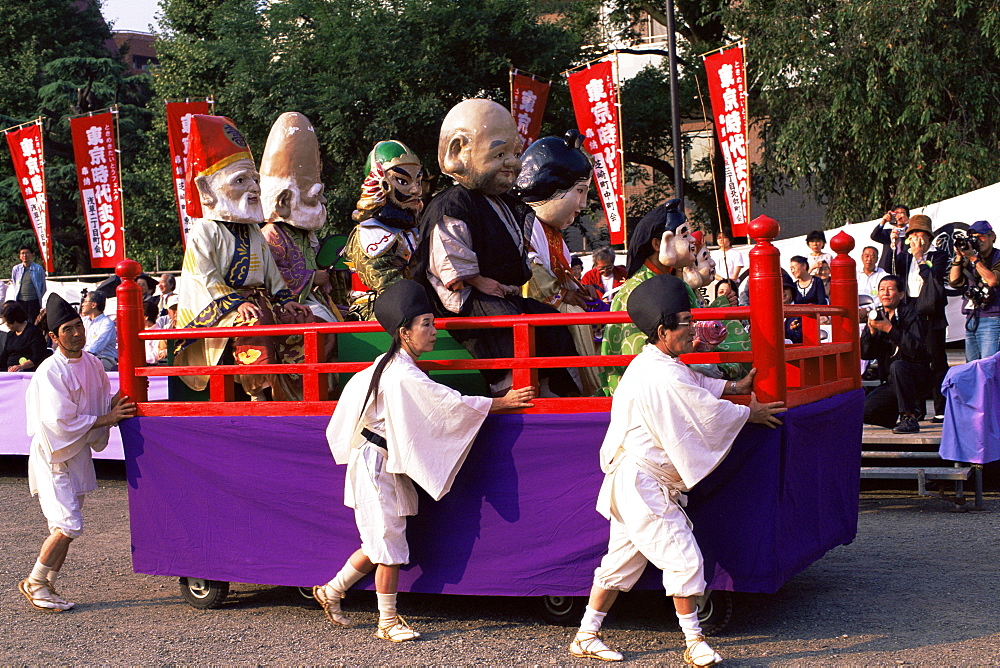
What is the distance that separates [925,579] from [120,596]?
3.92m

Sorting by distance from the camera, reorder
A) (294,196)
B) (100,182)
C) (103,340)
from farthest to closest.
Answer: (100,182)
(103,340)
(294,196)

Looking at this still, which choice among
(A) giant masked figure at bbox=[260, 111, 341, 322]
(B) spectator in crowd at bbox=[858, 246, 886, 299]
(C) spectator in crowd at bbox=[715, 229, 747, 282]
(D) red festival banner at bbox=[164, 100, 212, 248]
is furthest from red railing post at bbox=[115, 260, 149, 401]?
(D) red festival banner at bbox=[164, 100, 212, 248]

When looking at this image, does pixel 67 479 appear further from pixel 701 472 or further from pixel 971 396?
pixel 971 396

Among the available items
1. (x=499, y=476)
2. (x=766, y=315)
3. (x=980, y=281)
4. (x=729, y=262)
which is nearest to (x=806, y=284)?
(x=980, y=281)

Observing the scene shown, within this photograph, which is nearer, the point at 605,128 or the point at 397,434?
the point at 397,434

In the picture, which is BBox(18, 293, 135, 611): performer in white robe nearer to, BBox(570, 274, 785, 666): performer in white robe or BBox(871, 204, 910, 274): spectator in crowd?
BBox(570, 274, 785, 666): performer in white robe

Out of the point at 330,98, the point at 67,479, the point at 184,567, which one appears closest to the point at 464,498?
the point at 184,567

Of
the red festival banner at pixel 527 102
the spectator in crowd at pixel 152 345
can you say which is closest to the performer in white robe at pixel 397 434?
the spectator in crowd at pixel 152 345

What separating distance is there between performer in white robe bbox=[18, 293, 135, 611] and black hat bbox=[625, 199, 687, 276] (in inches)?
96.4

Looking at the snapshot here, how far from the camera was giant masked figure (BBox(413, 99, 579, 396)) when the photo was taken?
15.5 ft

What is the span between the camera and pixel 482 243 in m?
4.81

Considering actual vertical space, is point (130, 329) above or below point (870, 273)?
above

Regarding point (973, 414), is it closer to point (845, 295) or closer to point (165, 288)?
point (845, 295)

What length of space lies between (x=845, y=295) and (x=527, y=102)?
10436mm
